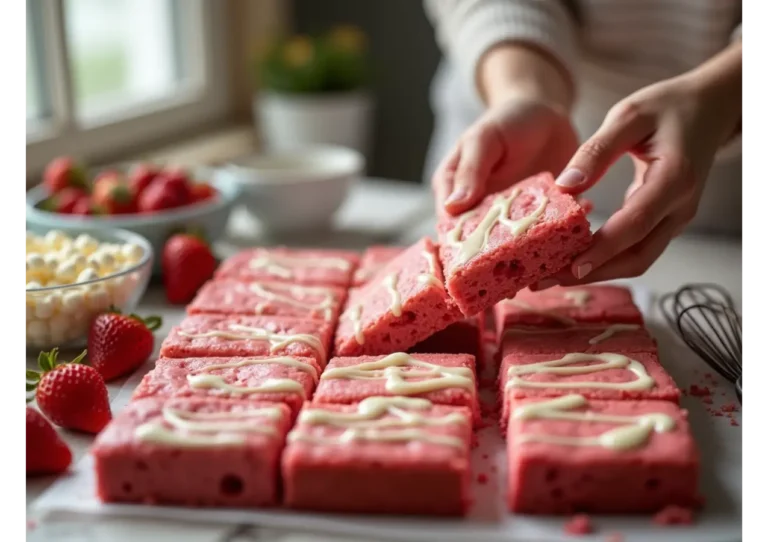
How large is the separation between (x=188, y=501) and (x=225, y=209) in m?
1.02

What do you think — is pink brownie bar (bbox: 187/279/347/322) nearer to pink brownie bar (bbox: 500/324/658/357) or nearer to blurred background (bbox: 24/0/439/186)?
pink brownie bar (bbox: 500/324/658/357)

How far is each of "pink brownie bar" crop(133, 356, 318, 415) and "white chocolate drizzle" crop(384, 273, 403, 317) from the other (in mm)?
157

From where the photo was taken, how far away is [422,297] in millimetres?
1410

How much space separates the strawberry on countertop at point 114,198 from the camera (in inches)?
77.5

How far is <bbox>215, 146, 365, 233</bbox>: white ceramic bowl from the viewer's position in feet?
7.05

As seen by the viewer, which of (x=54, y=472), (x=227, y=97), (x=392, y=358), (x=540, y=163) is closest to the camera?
(x=54, y=472)

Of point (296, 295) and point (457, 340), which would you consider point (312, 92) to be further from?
point (457, 340)

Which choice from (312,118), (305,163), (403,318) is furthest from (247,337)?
(312,118)

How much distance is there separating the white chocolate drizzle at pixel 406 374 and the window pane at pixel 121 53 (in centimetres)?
161

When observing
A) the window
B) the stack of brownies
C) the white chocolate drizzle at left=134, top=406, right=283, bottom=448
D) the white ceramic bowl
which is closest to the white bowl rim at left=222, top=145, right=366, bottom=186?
the white ceramic bowl

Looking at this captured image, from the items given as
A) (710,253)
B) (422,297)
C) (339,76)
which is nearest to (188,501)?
(422,297)

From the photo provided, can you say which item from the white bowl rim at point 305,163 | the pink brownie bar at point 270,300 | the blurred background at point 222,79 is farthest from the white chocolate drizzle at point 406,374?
the blurred background at point 222,79
